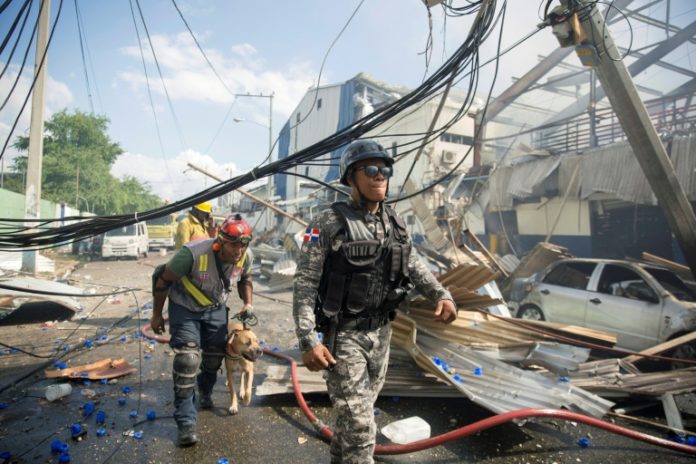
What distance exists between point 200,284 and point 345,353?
5.24 feet

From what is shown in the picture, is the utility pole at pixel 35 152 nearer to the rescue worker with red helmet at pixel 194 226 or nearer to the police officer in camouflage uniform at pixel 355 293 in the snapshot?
the rescue worker with red helmet at pixel 194 226

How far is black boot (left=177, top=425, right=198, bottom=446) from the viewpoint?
2.90 meters

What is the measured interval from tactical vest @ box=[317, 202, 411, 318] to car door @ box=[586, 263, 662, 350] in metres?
4.64

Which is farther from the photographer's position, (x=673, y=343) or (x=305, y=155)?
(x=673, y=343)

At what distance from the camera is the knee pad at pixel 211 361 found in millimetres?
3391

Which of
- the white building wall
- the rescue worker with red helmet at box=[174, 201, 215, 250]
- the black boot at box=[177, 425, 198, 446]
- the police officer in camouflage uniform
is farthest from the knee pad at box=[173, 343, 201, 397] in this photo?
the white building wall

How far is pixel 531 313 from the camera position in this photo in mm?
6848

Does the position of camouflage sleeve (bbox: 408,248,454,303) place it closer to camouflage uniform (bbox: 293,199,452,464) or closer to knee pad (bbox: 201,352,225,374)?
camouflage uniform (bbox: 293,199,452,464)

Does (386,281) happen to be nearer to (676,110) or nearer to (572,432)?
(572,432)

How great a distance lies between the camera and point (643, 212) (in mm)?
10422

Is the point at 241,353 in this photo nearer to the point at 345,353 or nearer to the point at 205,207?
the point at 345,353

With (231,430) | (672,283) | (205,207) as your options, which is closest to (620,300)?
(672,283)

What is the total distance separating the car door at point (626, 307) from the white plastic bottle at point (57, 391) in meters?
6.89

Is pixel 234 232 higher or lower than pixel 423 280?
higher
